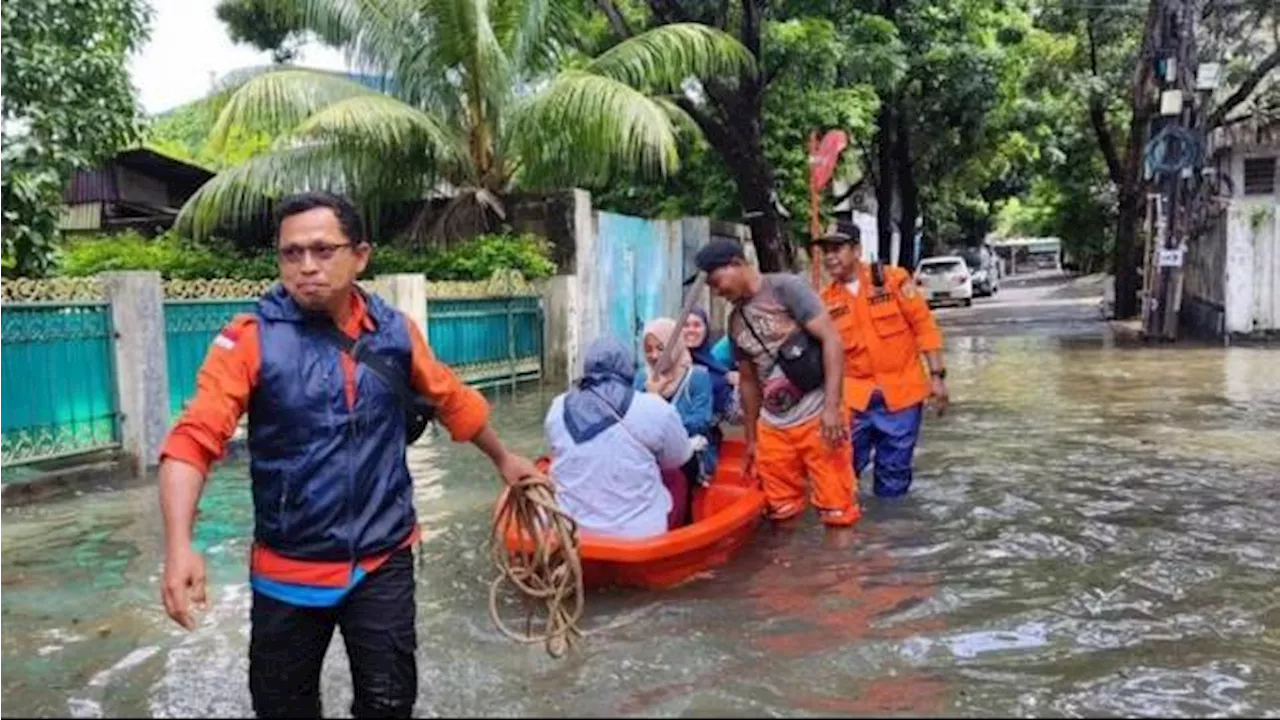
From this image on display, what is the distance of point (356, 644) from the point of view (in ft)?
11.0

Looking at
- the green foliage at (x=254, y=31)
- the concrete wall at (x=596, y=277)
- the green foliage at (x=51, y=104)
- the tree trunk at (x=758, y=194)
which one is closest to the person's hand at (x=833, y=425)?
the green foliage at (x=51, y=104)

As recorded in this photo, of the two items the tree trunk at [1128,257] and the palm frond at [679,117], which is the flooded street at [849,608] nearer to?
the palm frond at [679,117]

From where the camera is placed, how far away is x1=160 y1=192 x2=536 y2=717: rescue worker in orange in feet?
10.4

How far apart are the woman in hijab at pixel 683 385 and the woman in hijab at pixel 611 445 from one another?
55.6 inches

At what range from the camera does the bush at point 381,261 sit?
15703mm

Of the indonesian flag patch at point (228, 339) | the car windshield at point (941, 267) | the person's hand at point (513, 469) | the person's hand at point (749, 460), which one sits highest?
the indonesian flag patch at point (228, 339)

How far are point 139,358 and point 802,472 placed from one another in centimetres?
569

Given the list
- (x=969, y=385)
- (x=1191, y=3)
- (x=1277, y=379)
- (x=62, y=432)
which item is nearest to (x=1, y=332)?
(x=62, y=432)

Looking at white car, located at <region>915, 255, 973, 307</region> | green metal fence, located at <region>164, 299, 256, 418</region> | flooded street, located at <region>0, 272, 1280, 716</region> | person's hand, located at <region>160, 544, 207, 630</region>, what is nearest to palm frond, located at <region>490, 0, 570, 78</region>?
green metal fence, located at <region>164, 299, 256, 418</region>

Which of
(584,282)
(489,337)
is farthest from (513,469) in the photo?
(584,282)

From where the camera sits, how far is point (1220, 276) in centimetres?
2003

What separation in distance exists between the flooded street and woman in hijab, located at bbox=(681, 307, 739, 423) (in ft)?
3.16

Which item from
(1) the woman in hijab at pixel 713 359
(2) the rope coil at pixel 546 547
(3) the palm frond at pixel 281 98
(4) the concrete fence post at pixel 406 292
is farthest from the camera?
(3) the palm frond at pixel 281 98

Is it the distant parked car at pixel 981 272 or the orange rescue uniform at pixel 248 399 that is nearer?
the orange rescue uniform at pixel 248 399
